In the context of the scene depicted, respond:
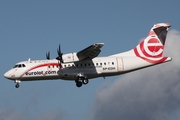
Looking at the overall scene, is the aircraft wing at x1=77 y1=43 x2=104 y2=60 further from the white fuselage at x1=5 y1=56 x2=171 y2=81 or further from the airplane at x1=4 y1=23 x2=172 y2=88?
the white fuselage at x1=5 y1=56 x2=171 y2=81

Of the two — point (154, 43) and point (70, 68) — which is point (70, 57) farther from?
point (154, 43)

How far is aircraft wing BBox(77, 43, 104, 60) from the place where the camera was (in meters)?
37.3

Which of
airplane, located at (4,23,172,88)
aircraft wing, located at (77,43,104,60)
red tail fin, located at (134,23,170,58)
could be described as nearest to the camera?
aircraft wing, located at (77,43,104,60)

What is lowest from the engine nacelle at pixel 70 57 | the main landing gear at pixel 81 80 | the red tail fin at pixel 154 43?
the main landing gear at pixel 81 80

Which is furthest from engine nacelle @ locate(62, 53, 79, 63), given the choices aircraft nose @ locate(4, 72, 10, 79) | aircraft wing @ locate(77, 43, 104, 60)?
aircraft nose @ locate(4, 72, 10, 79)

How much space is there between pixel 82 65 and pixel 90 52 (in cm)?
202

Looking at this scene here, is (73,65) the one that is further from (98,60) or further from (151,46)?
(151,46)

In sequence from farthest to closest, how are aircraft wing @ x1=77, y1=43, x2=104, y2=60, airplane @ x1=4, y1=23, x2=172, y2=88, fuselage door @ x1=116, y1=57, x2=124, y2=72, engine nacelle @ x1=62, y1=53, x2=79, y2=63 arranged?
fuselage door @ x1=116, y1=57, x2=124, y2=72 → airplane @ x1=4, y1=23, x2=172, y2=88 → engine nacelle @ x1=62, y1=53, x2=79, y2=63 → aircraft wing @ x1=77, y1=43, x2=104, y2=60

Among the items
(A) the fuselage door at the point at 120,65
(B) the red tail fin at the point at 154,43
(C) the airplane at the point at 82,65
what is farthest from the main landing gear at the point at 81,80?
(B) the red tail fin at the point at 154,43

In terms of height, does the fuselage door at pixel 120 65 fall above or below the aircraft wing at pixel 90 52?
below

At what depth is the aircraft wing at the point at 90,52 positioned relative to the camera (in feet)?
123

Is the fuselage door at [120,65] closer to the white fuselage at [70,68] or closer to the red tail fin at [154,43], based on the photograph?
the white fuselage at [70,68]

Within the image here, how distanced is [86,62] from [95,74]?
157cm

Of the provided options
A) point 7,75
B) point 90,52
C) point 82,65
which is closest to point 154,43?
point 90,52
